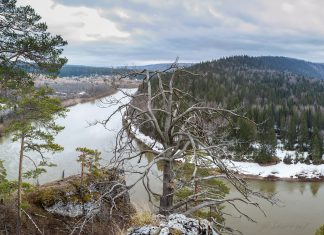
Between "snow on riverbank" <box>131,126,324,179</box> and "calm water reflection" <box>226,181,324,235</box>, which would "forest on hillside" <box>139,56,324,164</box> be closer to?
"snow on riverbank" <box>131,126,324,179</box>

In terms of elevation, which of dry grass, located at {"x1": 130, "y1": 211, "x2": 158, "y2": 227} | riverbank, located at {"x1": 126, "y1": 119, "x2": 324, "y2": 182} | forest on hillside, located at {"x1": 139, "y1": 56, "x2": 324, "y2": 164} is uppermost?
dry grass, located at {"x1": 130, "y1": 211, "x2": 158, "y2": 227}

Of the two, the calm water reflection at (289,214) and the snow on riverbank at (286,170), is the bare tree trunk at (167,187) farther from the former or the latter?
the snow on riverbank at (286,170)

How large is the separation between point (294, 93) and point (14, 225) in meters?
143

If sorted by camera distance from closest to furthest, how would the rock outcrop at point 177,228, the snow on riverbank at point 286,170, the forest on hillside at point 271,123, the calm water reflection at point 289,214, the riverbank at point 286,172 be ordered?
Result: the rock outcrop at point 177,228
the calm water reflection at point 289,214
the riverbank at point 286,172
the snow on riverbank at point 286,170
the forest on hillside at point 271,123

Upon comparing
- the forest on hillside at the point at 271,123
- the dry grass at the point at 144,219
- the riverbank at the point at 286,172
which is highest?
the dry grass at the point at 144,219

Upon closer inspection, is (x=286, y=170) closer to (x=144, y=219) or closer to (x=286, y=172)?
(x=286, y=172)

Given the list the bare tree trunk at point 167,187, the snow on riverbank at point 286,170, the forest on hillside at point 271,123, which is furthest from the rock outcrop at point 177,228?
the snow on riverbank at point 286,170

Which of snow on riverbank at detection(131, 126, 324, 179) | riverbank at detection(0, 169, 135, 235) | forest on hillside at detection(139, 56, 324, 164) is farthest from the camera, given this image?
forest on hillside at detection(139, 56, 324, 164)

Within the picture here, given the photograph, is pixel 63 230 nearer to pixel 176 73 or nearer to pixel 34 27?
pixel 34 27

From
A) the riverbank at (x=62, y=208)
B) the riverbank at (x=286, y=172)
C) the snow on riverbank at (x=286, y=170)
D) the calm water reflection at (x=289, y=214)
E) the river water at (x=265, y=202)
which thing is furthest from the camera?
the snow on riverbank at (x=286, y=170)

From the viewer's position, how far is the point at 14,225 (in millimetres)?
18000

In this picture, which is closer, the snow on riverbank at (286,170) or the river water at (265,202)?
the river water at (265,202)

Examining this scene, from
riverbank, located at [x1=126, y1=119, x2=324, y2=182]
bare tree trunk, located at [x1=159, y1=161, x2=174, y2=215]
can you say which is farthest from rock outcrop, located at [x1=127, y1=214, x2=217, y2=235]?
riverbank, located at [x1=126, y1=119, x2=324, y2=182]

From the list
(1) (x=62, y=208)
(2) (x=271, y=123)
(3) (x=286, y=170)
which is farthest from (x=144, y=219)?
(2) (x=271, y=123)
